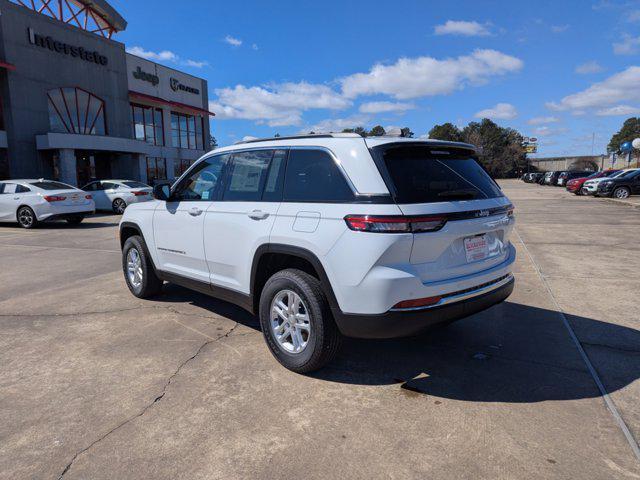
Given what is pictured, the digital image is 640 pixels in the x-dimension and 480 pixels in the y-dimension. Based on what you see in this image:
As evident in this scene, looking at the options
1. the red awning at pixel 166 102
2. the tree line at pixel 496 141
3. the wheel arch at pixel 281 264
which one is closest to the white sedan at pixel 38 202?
the wheel arch at pixel 281 264

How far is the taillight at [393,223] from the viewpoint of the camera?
2824 mm

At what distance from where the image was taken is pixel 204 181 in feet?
14.8

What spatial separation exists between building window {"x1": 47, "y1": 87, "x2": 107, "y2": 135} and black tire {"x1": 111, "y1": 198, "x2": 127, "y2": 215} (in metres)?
9.93

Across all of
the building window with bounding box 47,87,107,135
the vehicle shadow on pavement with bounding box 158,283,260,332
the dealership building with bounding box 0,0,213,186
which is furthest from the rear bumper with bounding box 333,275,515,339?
the building window with bounding box 47,87,107,135

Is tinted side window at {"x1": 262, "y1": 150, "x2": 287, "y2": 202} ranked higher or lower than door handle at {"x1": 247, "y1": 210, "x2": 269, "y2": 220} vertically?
higher

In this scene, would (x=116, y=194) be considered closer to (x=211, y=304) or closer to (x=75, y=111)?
(x=75, y=111)

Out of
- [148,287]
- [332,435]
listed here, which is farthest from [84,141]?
[332,435]

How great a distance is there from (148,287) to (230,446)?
3.29 metres

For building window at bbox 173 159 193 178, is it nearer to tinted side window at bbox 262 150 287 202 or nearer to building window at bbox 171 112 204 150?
building window at bbox 171 112 204 150

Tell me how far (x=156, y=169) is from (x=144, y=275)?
3071cm

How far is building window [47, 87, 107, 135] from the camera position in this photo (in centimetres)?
2425

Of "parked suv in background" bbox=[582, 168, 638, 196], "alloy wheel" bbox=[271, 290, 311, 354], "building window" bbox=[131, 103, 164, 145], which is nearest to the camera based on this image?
"alloy wheel" bbox=[271, 290, 311, 354]

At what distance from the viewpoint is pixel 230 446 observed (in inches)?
101

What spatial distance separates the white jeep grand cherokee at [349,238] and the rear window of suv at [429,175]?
0.01m
